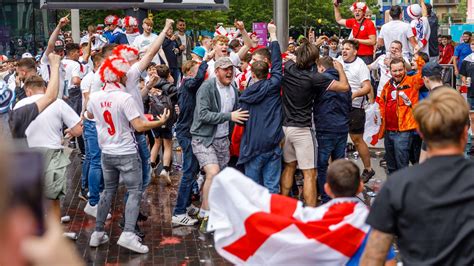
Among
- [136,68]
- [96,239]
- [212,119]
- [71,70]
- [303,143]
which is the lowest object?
[96,239]

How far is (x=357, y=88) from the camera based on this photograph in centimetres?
1045

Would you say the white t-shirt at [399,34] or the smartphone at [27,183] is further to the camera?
the white t-shirt at [399,34]

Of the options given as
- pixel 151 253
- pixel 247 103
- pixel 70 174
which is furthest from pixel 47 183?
pixel 70 174

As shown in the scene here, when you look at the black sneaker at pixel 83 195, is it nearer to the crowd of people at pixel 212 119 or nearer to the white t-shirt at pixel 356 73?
the crowd of people at pixel 212 119

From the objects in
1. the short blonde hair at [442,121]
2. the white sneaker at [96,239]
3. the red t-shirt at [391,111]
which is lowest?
the white sneaker at [96,239]

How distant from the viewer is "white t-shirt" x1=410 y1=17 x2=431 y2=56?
1324 cm

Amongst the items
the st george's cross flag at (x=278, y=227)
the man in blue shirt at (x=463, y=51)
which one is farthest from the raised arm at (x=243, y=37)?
the man in blue shirt at (x=463, y=51)

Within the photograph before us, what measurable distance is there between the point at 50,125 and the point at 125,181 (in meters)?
0.97

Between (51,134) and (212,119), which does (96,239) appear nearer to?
(51,134)

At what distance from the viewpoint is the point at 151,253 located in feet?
26.4

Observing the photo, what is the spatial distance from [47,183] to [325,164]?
11.3 feet

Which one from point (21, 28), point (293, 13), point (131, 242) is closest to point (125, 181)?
point (131, 242)

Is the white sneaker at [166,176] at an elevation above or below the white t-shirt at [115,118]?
below

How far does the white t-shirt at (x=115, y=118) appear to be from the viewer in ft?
25.2
